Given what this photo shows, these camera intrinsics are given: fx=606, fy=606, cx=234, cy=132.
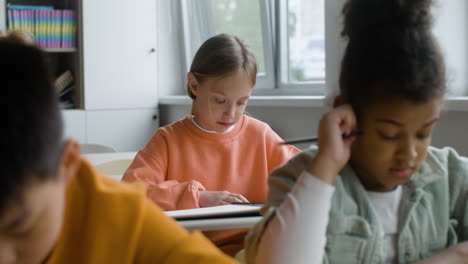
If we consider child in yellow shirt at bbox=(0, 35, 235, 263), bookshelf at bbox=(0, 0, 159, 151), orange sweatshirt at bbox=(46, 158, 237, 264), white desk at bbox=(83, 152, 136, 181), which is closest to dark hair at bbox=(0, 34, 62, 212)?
child in yellow shirt at bbox=(0, 35, 235, 263)

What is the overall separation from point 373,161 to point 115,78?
3.89 metres

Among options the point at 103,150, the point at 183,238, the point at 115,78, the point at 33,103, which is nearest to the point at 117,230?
the point at 183,238

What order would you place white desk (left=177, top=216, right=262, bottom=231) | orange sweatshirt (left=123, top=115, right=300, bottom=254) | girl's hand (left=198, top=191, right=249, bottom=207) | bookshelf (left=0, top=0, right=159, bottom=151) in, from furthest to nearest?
bookshelf (left=0, top=0, right=159, bottom=151) → orange sweatshirt (left=123, top=115, right=300, bottom=254) → girl's hand (left=198, top=191, right=249, bottom=207) → white desk (left=177, top=216, right=262, bottom=231)

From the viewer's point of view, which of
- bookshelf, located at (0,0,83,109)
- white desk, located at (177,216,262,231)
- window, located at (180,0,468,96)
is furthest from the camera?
bookshelf, located at (0,0,83,109)

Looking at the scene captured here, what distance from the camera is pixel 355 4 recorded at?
3.28 feet

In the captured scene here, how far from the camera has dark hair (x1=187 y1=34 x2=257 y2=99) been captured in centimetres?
206

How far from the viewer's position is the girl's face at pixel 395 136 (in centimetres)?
93

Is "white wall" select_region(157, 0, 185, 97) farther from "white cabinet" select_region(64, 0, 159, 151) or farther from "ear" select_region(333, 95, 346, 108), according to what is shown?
"ear" select_region(333, 95, 346, 108)

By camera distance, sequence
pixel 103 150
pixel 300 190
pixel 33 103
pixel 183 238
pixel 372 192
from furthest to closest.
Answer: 1. pixel 103 150
2. pixel 372 192
3. pixel 300 190
4. pixel 183 238
5. pixel 33 103

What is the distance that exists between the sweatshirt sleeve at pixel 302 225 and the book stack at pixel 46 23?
378 centimetres

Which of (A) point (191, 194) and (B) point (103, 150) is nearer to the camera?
(A) point (191, 194)

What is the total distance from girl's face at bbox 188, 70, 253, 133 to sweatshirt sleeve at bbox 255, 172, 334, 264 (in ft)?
3.67

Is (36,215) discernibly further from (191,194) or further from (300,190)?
(191,194)

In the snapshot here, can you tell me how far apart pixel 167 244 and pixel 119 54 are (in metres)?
3.97
